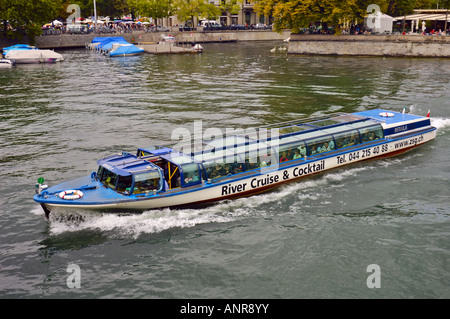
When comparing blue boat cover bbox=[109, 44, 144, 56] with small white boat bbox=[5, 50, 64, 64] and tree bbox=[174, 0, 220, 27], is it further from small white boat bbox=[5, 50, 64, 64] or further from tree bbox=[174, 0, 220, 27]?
tree bbox=[174, 0, 220, 27]

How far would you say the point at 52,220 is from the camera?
22500mm

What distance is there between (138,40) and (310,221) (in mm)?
106650

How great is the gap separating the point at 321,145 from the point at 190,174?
916 cm

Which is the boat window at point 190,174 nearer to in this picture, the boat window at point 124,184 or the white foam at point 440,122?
the boat window at point 124,184

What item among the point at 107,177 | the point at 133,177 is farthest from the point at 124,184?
the point at 107,177

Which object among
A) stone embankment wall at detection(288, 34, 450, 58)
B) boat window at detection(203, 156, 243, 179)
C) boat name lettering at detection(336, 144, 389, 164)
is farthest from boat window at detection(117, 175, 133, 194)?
stone embankment wall at detection(288, 34, 450, 58)

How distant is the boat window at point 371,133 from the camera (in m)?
30.7

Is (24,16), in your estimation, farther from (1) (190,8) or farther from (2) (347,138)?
(2) (347,138)

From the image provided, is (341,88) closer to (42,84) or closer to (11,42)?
(42,84)

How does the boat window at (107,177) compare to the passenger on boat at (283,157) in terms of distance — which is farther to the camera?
the passenger on boat at (283,157)

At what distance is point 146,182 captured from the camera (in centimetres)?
2258

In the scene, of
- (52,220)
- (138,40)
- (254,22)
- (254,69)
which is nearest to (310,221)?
(52,220)

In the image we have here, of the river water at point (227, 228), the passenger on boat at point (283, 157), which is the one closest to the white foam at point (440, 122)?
the river water at point (227, 228)

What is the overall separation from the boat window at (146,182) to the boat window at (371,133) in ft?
47.9
